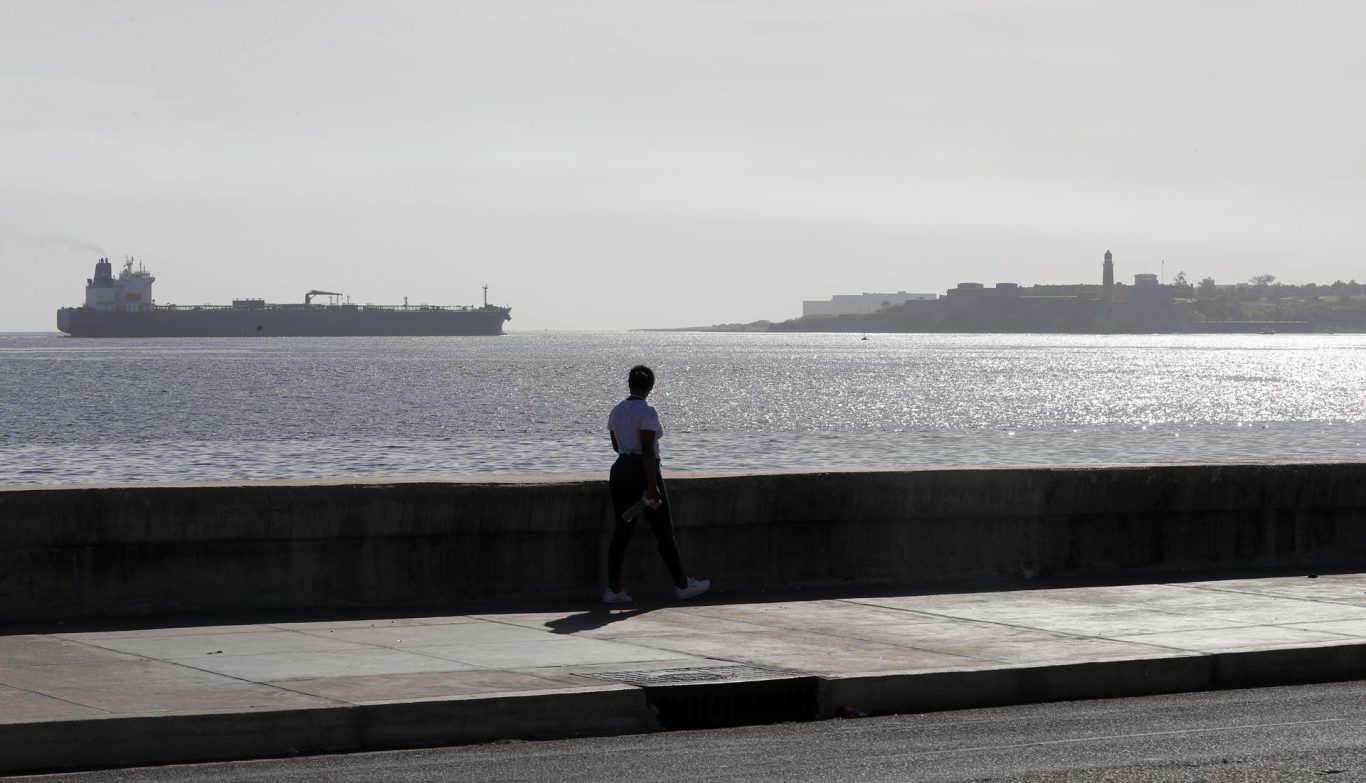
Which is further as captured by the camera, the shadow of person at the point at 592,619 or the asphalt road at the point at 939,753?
the shadow of person at the point at 592,619

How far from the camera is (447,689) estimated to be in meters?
8.68

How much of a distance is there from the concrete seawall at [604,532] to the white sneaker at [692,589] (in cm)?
36

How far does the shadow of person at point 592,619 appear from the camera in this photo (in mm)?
10938

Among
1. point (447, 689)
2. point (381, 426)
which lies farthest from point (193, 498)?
point (381, 426)

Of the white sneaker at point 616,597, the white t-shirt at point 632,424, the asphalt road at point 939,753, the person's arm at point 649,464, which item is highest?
the white t-shirt at point 632,424

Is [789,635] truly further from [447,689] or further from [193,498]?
[193,498]

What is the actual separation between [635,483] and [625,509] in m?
0.19

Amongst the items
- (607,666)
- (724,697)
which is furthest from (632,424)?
(724,697)

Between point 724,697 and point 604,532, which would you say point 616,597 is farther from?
point 724,697

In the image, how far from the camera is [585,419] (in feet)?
225

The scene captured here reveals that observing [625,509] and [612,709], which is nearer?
[612,709]

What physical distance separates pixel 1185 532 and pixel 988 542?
1787 millimetres

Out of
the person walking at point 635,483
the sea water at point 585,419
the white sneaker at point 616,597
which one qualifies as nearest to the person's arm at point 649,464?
the person walking at point 635,483

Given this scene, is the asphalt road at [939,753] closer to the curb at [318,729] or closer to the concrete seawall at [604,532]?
the curb at [318,729]
